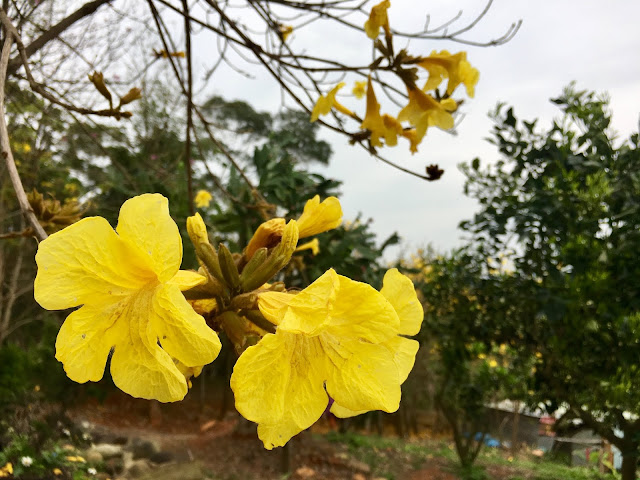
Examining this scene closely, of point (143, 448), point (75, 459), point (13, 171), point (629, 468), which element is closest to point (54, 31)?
point (13, 171)

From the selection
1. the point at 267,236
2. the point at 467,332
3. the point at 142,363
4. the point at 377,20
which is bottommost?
the point at 142,363

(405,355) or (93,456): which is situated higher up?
(405,355)

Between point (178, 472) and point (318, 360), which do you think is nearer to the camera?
point (318, 360)

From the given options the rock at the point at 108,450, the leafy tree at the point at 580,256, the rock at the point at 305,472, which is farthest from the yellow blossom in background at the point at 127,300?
the rock at the point at 108,450

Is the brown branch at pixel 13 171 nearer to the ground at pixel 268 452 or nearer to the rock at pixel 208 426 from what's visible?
the ground at pixel 268 452

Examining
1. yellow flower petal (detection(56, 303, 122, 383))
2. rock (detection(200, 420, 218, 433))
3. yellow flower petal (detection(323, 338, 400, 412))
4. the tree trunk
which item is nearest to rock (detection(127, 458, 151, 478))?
rock (detection(200, 420, 218, 433))

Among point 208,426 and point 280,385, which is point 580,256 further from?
point 208,426

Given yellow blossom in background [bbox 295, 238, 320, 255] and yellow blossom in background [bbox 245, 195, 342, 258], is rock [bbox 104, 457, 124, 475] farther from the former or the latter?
yellow blossom in background [bbox 245, 195, 342, 258]

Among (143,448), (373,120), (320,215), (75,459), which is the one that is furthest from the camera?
(143,448)

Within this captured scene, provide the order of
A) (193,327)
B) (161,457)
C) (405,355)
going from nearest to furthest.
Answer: (193,327)
(405,355)
(161,457)
